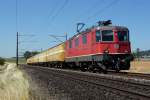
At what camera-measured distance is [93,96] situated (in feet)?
43.5

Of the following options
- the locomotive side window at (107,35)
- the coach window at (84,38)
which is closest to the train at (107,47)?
the locomotive side window at (107,35)

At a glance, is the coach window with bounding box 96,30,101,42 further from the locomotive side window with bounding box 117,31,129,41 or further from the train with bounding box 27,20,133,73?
the locomotive side window with bounding box 117,31,129,41

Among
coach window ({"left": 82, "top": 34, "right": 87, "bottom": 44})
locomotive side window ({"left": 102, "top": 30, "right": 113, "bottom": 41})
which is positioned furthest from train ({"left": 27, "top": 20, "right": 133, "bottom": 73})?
coach window ({"left": 82, "top": 34, "right": 87, "bottom": 44})

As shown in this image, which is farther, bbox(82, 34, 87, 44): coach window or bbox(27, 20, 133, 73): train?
bbox(82, 34, 87, 44): coach window

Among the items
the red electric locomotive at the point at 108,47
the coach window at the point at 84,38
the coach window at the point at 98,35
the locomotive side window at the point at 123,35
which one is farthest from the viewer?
the coach window at the point at 84,38

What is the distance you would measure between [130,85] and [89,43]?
10656 mm

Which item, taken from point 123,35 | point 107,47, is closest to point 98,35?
point 107,47

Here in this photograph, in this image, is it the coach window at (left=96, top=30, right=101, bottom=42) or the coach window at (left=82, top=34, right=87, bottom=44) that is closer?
the coach window at (left=96, top=30, right=101, bottom=42)

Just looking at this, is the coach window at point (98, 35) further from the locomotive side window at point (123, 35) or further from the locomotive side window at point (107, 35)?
the locomotive side window at point (123, 35)

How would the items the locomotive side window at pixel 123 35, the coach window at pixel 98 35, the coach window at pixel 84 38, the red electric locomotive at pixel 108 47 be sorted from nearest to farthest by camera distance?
the red electric locomotive at pixel 108 47 → the coach window at pixel 98 35 → the locomotive side window at pixel 123 35 → the coach window at pixel 84 38

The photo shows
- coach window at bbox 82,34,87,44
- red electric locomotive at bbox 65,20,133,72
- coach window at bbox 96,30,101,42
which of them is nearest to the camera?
red electric locomotive at bbox 65,20,133,72

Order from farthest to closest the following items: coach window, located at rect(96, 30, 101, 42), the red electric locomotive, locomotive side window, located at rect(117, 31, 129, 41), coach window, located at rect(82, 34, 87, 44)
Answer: coach window, located at rect(82, 34, 87, 44) < locomotive side window, located at rect(117, 31, 129, 41) < coach window, located at rect(96, 30, 101, 42) < the red electric locomotive

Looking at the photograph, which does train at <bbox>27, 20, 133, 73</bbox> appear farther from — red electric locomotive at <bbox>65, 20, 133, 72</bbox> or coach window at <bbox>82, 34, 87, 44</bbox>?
coach window at <bbox>82, 34, 87, 44</bbox>

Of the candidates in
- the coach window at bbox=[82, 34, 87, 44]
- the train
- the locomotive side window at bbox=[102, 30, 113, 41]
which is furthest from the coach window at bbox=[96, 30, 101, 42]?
the coach window at bbox=[82, 34, 87, 44]
